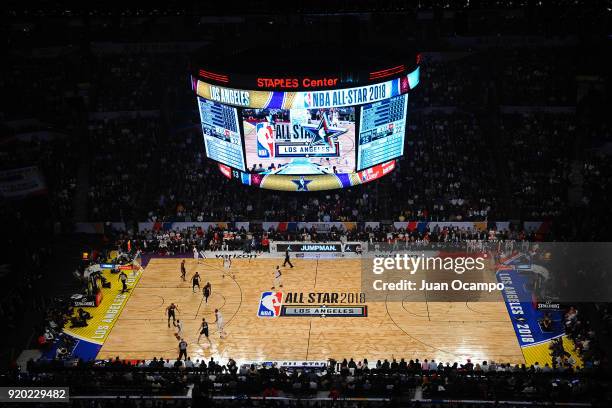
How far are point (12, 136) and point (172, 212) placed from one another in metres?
9.94

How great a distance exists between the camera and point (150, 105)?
42.8m

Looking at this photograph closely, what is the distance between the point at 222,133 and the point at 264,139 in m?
2.11

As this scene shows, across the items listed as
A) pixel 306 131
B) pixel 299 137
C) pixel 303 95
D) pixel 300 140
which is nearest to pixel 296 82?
pixel 303 95

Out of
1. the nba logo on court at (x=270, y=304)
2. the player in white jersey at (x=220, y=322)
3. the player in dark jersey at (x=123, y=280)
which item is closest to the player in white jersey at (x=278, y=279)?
the nba logo on court at (x=270, y=304)

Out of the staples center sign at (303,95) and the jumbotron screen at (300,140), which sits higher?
the staples center sign at (303,95)

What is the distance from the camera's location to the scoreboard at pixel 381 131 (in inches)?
1280

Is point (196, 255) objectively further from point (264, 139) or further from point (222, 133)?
point (264, 139)

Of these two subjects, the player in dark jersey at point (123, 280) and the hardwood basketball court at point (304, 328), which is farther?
the player in dark jersey at point (123, 280)

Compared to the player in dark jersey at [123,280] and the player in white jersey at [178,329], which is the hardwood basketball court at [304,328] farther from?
the player in dark jersey at [123,280]

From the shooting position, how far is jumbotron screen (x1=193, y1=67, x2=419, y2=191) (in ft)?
103

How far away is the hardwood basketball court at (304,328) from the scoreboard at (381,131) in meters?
5.46

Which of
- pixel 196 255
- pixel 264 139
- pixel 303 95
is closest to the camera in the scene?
pixel 303 95

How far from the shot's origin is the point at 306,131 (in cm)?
3244

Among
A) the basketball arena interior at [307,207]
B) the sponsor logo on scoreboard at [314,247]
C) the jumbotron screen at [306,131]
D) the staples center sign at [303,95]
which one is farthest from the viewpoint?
the sponsor logo on scoreboard at [314,247]
